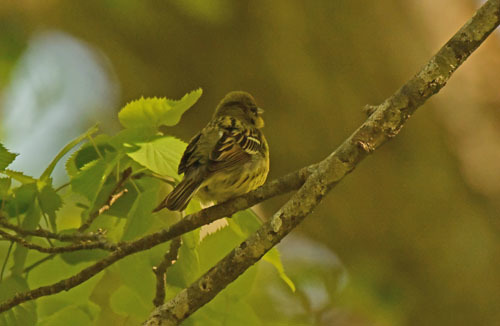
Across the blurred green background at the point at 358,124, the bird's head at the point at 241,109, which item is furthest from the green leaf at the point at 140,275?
the blurred green background at the point at 358,124

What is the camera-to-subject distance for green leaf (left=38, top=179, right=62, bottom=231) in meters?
2.29

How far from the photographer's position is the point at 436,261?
16.3 feet

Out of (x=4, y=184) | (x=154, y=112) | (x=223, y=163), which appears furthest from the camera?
(x=223, y=163)

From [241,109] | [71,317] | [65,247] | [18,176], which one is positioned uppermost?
[241,109]

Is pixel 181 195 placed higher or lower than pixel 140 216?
higher

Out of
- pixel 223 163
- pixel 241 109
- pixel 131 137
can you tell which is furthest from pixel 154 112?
pixel 241 109

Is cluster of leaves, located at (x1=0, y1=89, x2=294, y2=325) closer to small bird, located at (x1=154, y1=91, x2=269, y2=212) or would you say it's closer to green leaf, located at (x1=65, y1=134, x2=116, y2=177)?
green leaf, located at (x1=65, y1=134, x2=116, y2=177)

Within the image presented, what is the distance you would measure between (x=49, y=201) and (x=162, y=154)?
405 mm

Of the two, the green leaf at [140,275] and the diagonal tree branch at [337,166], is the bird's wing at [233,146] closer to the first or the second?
the green leaf at [140,275]

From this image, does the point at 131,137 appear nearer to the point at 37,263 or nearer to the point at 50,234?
the point at 50,234

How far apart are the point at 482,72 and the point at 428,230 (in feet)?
4.23

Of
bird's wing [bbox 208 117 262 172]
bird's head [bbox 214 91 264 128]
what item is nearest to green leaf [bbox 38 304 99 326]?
bird's wing [bbox 208 117 262 172]

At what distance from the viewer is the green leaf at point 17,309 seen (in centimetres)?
232

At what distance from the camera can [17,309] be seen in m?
2.35
